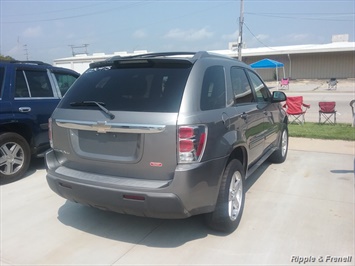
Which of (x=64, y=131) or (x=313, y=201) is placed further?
(x=313, y=201)

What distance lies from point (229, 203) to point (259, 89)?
89.0 inches

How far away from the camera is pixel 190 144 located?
294cm

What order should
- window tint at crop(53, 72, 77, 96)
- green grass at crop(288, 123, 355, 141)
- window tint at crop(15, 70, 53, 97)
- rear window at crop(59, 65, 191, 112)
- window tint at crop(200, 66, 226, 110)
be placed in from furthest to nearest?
green grass at crop(288, 123, 355, 141), window tint at crop(53, 72, 77, 96), window tint at crop(15, 70, 53, 97), window tint at crop(200, 66, 226, 110), rear window at crop(59, 65, 191, 112)

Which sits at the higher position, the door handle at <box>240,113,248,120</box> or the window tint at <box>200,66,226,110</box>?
the window tint at <box>200,66,226,110</box>

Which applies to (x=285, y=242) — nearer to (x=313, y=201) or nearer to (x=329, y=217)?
(x=329, y=217)

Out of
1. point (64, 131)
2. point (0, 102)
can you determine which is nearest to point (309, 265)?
point (64, 131)

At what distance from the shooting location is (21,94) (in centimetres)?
549

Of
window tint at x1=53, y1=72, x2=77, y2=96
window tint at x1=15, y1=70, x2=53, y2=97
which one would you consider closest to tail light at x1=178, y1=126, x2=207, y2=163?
window tint at x1=15, y1=70, x2=53, y2=97

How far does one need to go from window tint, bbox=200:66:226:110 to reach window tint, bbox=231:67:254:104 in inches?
12.5

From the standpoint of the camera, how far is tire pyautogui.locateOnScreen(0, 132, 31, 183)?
203 inches

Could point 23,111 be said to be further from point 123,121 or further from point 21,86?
point 123,121

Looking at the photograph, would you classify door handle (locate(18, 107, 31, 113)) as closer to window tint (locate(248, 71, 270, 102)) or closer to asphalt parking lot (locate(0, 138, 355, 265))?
asphalt parking lot (locate(0, 138, 355, 265))

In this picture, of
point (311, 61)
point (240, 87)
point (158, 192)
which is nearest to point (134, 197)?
point (158, 192)

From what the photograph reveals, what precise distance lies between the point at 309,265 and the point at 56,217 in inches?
112
